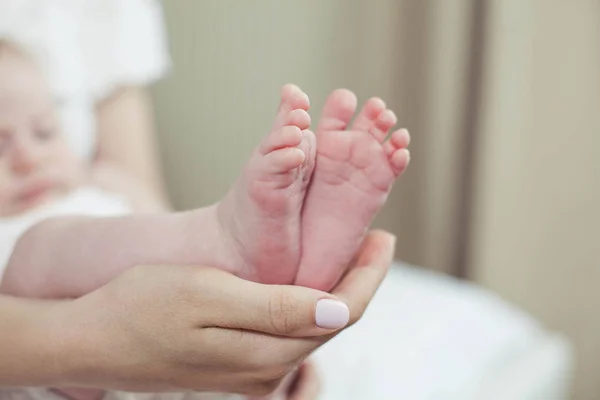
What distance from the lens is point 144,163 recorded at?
135 cm

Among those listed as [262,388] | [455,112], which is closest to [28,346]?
[262,388]

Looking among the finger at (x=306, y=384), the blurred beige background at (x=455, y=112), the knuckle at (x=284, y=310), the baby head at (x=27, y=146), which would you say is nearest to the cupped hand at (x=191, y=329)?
the knuckle at (x=284, y=310)

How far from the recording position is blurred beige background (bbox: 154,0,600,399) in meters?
1.57

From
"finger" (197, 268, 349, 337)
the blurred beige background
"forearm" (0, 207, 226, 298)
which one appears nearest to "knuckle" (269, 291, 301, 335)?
"finger" (197, 268, 349, 337)

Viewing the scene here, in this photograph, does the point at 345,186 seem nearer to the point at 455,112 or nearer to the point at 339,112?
the point at 339,112

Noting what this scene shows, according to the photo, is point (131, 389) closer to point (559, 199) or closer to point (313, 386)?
point (313, 386)

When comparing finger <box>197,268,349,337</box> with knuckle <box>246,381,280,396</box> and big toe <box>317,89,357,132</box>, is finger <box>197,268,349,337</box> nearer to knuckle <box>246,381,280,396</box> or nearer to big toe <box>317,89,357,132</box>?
knuckle <box>246,381,280,396</box>

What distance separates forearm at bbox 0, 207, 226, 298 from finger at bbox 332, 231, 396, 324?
0.42 ft

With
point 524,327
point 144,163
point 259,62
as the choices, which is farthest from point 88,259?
point 259,62

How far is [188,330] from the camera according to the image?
1.98ft

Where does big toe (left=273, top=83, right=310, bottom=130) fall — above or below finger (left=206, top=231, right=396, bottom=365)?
above

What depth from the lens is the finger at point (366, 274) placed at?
654 mm

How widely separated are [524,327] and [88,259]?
820 millimetres

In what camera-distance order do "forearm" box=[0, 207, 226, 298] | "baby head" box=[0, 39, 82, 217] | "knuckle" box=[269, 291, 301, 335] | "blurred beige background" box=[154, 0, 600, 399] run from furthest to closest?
1. "blurred beige background" box=[154, 0, 600, 399]
2. "baby head" box=[0, 39, 82, 217]
3. "forearm" box=[0, 207, 226, 298]
4. "knuckle" box=[269, 291, 301, 335]
